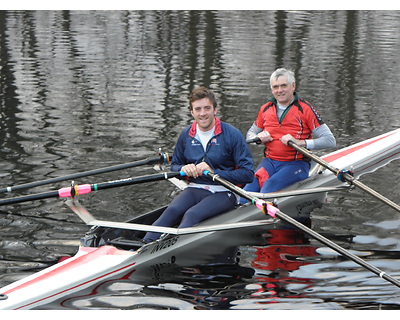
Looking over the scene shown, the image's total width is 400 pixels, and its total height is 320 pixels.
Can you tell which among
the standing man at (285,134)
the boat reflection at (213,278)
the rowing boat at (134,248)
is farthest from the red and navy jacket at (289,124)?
the boat reflection at (213,278)

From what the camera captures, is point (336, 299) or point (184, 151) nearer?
point (336, 299)

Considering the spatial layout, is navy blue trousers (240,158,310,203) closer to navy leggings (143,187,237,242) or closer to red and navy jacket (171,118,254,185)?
navy leggings (143,187,237,242)

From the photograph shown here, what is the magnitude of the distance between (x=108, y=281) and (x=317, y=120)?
3.66m

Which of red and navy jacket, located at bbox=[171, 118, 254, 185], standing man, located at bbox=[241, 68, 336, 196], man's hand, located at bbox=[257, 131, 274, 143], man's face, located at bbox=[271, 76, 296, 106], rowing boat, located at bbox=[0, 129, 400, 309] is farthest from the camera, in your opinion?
man's hand, located at bbox=[257, 131, 274, 143]

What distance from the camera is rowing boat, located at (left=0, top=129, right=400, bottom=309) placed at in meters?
6.91

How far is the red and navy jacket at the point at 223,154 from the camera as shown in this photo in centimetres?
810

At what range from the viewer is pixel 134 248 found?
26.3ft

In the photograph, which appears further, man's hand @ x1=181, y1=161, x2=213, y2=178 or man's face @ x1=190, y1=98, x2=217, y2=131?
man's hand @ x1=181, y1=161, x2=213, y2=178

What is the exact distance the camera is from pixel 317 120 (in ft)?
30.9

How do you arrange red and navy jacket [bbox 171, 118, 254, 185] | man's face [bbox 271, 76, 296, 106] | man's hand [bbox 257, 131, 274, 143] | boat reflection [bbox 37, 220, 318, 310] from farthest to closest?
man's hand [bbox 257, 131, 274, 143]
man's face [bbox 271, 76, 296, 106]
red and navy jacket [bbox 171, 118, 254, 185]
boat reflection [bbox 37, 220, 318, 310]

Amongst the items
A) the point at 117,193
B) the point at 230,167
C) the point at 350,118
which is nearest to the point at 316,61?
the point at 350,118

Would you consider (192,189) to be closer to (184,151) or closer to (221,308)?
(184,151)

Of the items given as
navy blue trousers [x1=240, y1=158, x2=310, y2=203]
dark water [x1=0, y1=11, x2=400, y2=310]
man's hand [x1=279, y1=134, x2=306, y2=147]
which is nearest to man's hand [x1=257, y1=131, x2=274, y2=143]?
man's hand [x1=279, y1=134, x2=306, y2=147]

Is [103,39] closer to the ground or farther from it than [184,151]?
closer to the ground
